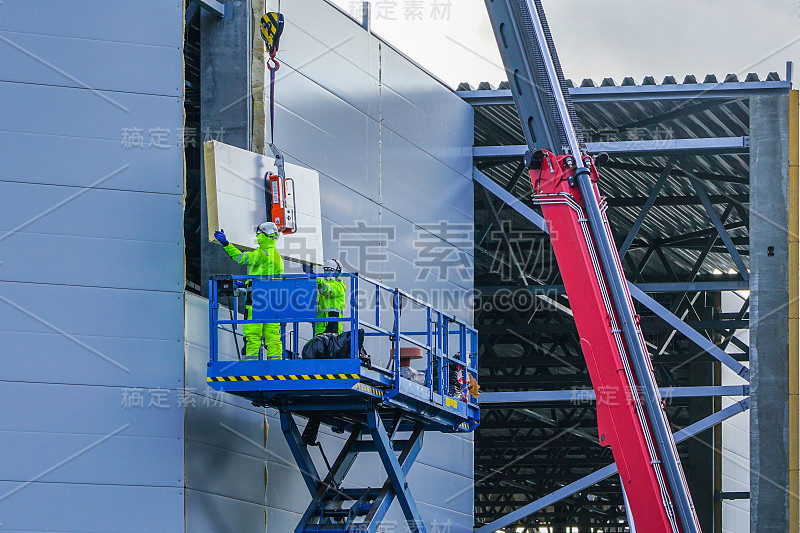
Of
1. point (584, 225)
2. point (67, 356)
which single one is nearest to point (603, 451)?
point (584, 225)

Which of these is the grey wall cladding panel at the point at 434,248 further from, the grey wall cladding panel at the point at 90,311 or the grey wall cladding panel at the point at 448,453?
the grey wall cladding panel at the point at 90,311

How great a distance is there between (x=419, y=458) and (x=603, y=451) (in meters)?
22.1

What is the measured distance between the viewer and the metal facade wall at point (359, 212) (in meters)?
15.4

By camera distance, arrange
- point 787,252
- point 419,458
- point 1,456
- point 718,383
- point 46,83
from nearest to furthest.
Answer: point 1,456, point 46,83, point 419,458, point 787,252, point 718,383

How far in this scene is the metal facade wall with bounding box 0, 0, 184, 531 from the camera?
14062 millimetres

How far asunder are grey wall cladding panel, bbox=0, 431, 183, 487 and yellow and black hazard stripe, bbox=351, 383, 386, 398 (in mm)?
2344

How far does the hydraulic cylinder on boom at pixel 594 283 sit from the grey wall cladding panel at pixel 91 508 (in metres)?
5.69

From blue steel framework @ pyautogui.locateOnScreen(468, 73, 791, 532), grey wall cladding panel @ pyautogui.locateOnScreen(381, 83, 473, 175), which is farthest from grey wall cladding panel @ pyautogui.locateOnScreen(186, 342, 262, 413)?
blue steel framework @ pyautogui.locateOnScreen(468, 73, 791, 532)

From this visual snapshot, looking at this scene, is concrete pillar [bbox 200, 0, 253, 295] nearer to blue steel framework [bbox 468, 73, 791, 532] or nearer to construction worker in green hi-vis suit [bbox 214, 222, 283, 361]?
construction worker in green hi-vis suit [bbox 214, 222, 283, 361]

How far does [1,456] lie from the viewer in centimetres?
1377

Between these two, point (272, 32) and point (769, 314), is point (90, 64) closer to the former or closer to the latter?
point (272, 32)

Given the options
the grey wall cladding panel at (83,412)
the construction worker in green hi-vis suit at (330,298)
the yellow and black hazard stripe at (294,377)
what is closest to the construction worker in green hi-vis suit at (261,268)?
the yellow and black hazard stripe at (294,377)

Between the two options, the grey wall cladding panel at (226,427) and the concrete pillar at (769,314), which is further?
the concrete pillar at (769,314)

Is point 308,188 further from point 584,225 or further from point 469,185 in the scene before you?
point 469,185
